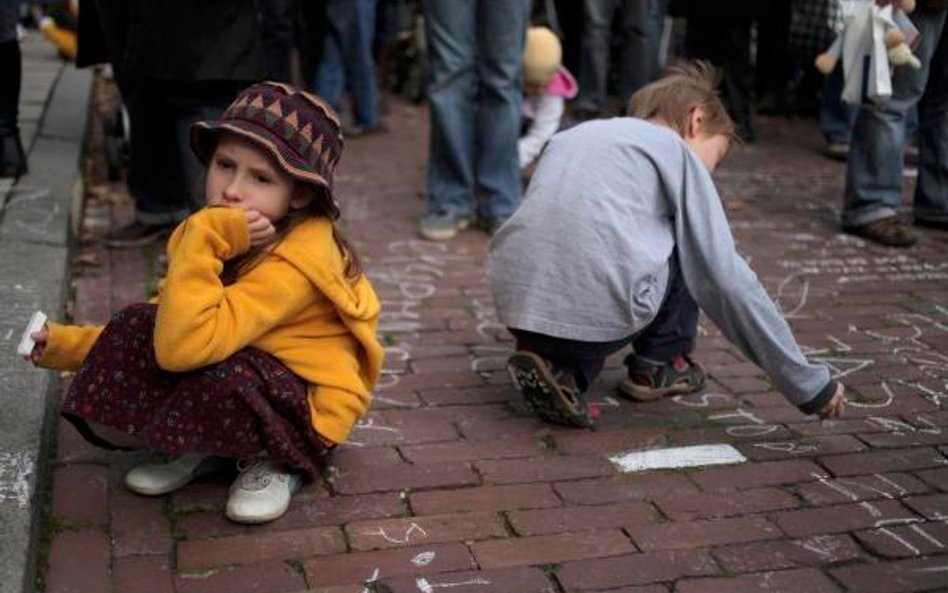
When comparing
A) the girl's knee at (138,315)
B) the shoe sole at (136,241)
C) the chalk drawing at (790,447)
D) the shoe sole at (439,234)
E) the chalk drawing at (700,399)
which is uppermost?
the girl's knee at (138,315)

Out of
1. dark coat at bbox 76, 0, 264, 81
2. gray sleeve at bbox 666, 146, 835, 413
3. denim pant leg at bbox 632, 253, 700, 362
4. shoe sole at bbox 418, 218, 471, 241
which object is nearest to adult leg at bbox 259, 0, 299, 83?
shoe sole at bbox 418, 218, 471, 241

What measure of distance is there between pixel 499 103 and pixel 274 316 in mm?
2778

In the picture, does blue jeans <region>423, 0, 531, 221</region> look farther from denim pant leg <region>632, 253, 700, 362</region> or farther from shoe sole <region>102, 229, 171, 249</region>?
denim pant leg <region>632, 253, 700, 362</region>

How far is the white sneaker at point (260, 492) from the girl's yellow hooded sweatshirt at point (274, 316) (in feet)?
0.46

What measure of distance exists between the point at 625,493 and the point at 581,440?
34cm

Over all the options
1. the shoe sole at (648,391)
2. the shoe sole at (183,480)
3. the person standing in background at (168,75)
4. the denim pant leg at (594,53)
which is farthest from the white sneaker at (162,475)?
the denim pant leg at (594,53)

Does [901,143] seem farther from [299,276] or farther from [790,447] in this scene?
[299,276]

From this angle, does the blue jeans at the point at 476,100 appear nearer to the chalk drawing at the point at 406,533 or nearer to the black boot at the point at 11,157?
the black boot at the point at 11,157

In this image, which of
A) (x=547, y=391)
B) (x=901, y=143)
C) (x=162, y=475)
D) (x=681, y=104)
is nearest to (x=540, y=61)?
(x=901, y=143)

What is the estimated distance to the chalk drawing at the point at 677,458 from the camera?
3.10 meters

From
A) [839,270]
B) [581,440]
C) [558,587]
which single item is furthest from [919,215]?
[558,587]

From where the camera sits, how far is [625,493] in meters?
2.94

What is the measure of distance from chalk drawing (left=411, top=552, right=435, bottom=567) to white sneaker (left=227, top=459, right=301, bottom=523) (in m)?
0.34

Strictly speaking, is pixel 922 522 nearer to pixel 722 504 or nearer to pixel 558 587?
pixel 722 504
